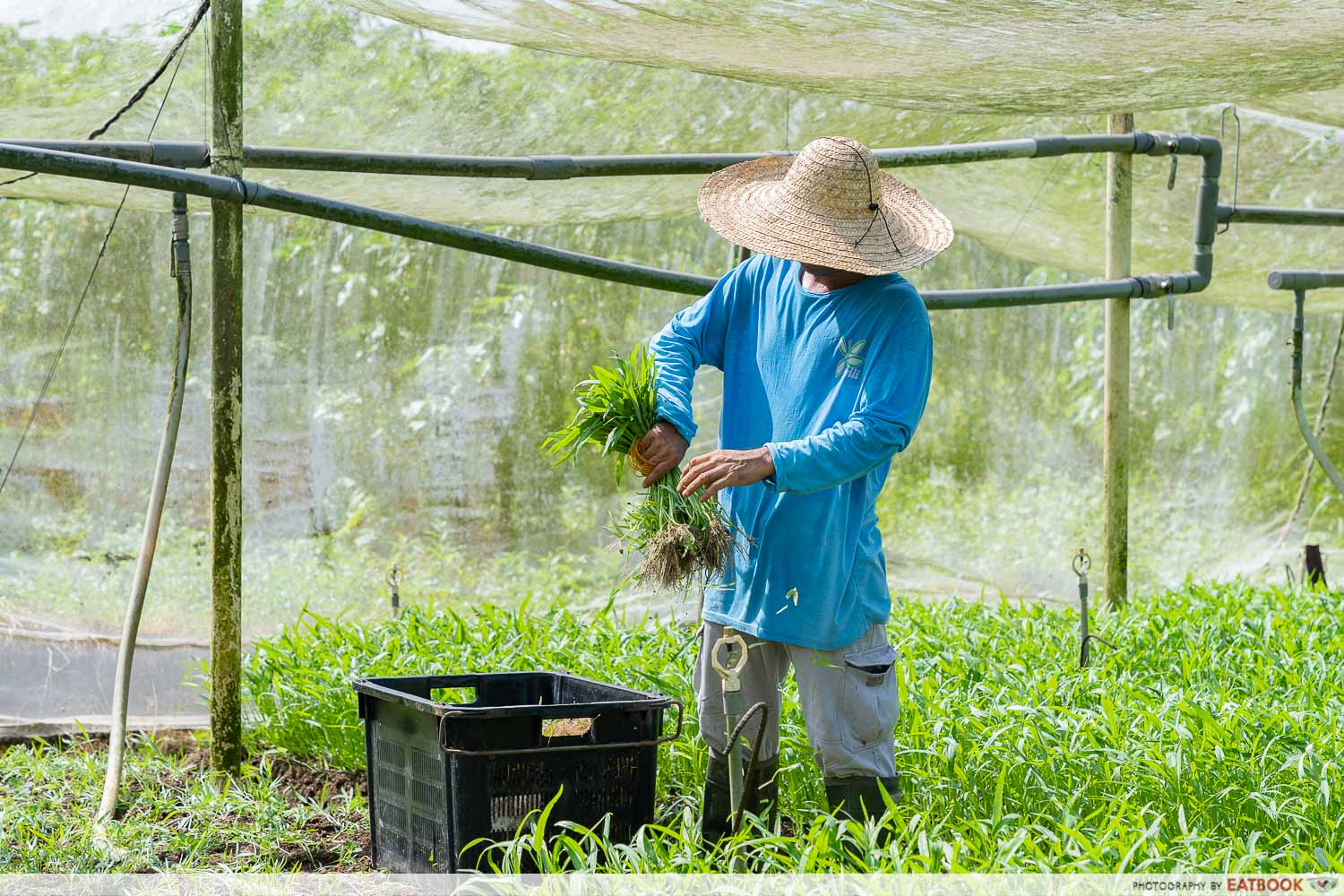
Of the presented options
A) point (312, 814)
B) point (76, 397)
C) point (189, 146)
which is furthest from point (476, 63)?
point (312, 814)

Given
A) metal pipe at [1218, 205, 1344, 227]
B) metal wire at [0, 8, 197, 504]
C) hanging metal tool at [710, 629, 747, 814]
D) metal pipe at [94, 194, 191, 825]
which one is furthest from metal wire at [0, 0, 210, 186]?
metal pipe at [1218, 205, 1344, 227]

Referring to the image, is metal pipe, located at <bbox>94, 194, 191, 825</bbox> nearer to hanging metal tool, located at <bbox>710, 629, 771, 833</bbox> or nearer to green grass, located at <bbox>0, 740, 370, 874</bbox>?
green grass, located at <bbox>0, 740, 370, 874</bbox>

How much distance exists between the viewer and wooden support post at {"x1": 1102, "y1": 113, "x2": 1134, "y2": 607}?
4902 mm

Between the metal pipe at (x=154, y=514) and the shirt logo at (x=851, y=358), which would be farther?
the metal pipe at (x=154, y=514)

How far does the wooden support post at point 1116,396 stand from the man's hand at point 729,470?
286cm

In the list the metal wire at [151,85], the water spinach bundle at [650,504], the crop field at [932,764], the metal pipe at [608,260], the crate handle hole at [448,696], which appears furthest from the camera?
the metal wire at [151,85]

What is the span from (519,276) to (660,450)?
10.2ft

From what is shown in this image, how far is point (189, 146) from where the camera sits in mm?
3498

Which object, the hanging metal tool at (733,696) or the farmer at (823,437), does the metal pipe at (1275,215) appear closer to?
the farmer at (823,437)

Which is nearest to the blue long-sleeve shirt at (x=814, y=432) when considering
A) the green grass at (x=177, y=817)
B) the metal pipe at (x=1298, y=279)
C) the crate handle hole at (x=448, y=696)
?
the crate handle hole at (x=448, y=696)

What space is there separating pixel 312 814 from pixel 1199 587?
355 cm

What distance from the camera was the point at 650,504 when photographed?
264 centimetres

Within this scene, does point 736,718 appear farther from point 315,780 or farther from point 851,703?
point 315,780

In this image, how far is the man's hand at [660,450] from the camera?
2633mm
